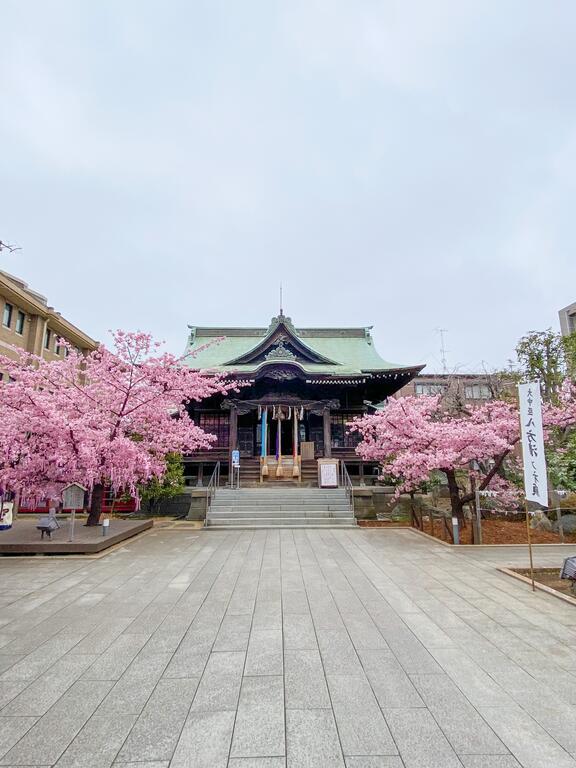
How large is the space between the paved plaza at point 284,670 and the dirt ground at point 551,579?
0.69m

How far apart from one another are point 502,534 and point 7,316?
87.1ft

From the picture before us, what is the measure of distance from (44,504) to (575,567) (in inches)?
785

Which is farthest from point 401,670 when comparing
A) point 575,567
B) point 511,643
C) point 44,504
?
point 44,504

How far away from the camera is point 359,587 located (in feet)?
23.0

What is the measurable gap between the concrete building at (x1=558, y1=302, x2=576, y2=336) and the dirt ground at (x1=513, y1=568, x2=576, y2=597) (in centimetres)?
3002

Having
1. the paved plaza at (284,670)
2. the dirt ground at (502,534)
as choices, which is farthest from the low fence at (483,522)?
the paved plaza at (284,670)

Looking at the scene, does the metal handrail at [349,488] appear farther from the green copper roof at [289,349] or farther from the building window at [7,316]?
the building window at [7,316]

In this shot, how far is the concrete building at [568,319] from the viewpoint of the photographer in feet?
105

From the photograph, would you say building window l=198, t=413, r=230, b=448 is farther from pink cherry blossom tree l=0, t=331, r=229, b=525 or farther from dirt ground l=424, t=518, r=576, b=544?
dirt ground l=424, t=518, r=576, b=544

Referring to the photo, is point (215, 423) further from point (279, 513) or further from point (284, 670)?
point (284, 670)

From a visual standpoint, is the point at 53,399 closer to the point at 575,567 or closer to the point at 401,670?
the point at 401,670

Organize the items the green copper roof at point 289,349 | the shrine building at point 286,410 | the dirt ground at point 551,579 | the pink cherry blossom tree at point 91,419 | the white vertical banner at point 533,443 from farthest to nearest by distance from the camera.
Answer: the green copper roof at point 289,349 < the shrine building at point 286,410 < the pink cherry blossom tree at point 91,419 < the white vertical banner at point 533,443 < the dirt ground at point 551,579

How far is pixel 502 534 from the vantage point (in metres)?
13.4

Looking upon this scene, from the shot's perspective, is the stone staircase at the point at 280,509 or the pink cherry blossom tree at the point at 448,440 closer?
the pink cherry blossom tree at the point at 448,440
